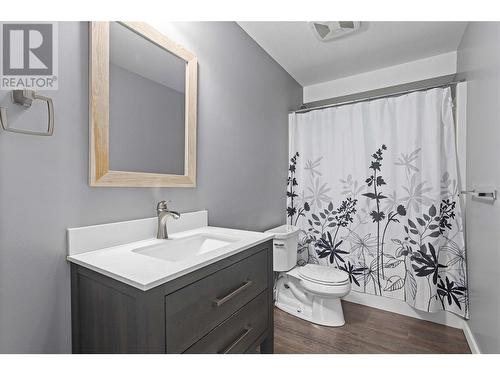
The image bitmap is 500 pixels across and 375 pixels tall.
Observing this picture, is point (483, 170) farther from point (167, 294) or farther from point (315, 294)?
point (167, 294)

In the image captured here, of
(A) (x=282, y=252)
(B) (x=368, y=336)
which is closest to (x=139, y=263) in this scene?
(A) (x=282, y=252)

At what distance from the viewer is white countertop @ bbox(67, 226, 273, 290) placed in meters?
0.81

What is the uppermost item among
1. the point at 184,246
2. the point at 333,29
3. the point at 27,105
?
the point at 333,29

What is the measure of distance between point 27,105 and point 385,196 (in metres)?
2.35

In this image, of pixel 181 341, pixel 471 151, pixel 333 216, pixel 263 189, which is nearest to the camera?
pixel 181 341

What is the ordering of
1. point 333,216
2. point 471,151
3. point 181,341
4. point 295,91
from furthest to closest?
point 295,91, point 333,216, point 471,151, point 181,341

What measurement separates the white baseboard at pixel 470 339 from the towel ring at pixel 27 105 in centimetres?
251

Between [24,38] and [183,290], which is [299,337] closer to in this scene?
[183,290]

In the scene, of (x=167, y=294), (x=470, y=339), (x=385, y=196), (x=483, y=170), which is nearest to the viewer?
(x=167, y=294)

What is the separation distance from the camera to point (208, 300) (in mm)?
1000

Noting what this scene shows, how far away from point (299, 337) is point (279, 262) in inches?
21.3

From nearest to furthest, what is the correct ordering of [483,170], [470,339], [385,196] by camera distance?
1. [483,170]
2. [470,339]
3. [385,196]
